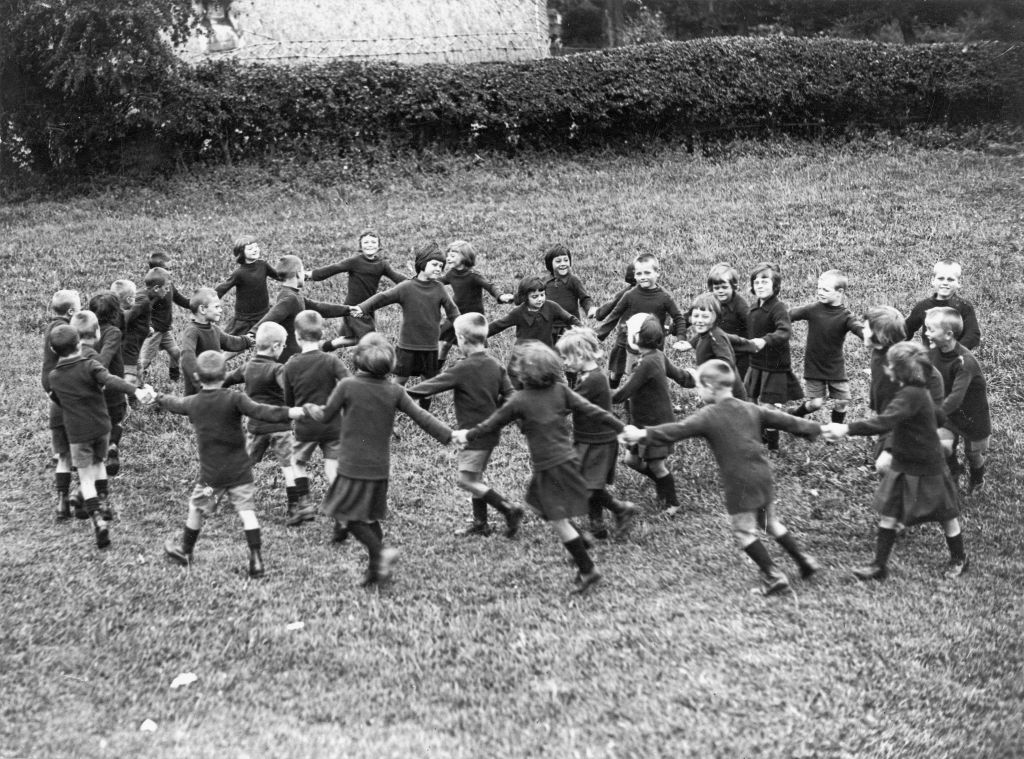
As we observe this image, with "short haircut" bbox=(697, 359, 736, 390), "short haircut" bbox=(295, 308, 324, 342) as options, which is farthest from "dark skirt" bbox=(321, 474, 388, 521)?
"short haircut" bbox=(697, 359, 736, 390)

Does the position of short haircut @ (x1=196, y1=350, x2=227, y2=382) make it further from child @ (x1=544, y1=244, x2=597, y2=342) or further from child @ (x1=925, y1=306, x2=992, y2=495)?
child @ (x1=925, y1=306, x2=992, y2=495)

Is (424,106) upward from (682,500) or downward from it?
upward

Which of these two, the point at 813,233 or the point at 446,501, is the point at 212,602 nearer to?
the point at 446,501

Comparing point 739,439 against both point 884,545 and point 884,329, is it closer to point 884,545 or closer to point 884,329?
point 884,545

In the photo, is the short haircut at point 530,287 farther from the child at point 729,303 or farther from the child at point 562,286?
the child at point 729,303

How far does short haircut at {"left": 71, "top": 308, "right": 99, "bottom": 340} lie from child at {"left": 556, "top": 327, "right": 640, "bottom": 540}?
4089mm

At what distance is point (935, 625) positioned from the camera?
700 centimetres

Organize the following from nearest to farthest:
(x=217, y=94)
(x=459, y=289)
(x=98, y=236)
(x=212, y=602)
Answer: (x=212, y=602) < (x=459, y=289) < (x=98, y=236) < (x=217, y=94)

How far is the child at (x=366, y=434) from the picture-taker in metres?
7.48

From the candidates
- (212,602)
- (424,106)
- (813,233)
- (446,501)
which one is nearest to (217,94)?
(424,106)

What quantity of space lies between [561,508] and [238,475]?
8.00 ft

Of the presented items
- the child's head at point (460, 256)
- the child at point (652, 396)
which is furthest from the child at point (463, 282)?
the child at point (652, 396)

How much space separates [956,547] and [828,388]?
9.18 feet

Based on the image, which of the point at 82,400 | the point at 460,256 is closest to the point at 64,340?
the point at 82,400
